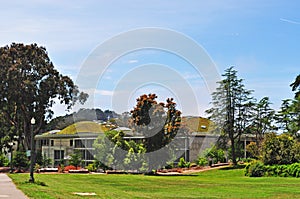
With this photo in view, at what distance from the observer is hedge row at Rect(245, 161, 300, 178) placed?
41.3m

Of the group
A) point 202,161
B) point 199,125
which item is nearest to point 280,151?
point 202,161

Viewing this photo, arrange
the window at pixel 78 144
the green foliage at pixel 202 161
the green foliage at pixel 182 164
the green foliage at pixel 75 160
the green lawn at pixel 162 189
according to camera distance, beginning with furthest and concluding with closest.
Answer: the window at pixel 78 144 < the green foliage at pixel 202 161 < the green foliage at pixel 75 160 < the green foliage at pixel 182 164 < the green lawn at pixel 162 189

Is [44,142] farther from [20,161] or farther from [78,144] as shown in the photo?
[20,161]

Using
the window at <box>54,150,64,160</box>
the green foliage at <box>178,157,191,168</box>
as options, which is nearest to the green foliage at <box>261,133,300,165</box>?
the green foliage at <box>178,157,191,168</box>

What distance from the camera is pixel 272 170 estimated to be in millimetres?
43719

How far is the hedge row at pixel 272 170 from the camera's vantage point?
41.3 m

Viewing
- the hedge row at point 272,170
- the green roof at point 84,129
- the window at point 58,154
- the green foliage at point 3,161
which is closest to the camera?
the hedge row at point 272,170

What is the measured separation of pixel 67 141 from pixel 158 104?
20.5 metres

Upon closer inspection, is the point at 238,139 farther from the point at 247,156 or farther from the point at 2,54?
the point at 2,54

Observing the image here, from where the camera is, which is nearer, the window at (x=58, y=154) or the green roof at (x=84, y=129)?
the green roof at (x=84, y=129)

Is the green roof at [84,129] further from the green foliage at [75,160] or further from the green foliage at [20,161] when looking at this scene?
the green foliage at [20,161]

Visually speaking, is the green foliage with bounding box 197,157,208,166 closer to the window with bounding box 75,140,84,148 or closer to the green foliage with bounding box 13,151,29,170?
the window with bounding box 75,140,84,148

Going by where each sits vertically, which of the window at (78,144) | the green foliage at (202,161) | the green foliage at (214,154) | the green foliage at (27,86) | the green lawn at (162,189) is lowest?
the green lawn at (162,189)

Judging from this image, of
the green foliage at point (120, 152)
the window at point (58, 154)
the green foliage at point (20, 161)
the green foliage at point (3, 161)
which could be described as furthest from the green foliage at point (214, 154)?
the green foliage at point (3, 161)
